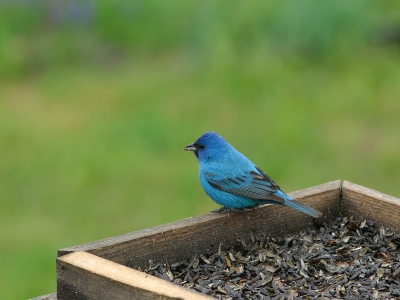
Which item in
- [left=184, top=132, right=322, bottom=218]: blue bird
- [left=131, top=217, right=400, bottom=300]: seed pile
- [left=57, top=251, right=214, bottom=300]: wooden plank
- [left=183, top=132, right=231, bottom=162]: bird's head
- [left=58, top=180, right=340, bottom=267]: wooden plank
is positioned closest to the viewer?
[left=57, top=251, right=214, bottom=300]: wooden plank

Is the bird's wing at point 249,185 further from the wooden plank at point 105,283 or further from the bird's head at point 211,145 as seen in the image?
the wooden plank at point 105,283

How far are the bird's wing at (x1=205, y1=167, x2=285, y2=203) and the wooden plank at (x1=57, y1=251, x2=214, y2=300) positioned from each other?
3.61 feet

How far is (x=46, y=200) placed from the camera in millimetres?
6504

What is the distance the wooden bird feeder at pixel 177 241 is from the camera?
281 cm

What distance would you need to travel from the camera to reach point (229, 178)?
13.4 feet

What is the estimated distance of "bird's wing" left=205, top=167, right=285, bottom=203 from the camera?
388 centimetres

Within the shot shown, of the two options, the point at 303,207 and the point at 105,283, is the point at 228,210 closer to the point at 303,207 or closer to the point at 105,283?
the point at 303,207

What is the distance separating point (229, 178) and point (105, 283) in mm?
1362

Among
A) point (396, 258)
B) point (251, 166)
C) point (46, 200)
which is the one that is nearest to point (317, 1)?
point (46, 200)

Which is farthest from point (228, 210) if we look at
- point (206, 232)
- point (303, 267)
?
point (303, 267)

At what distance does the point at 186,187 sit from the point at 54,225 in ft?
3.66

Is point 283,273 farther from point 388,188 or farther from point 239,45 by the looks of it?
point 239,45

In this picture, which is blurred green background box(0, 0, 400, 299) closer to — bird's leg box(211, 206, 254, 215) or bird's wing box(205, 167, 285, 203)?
bird's wing box(205, 167, 285, 203)

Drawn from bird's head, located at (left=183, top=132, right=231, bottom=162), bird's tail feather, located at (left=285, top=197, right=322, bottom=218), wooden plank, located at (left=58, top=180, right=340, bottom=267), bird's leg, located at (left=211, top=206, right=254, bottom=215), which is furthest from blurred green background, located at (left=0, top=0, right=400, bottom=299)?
bird's tail feather, located at (left=285, top=197, right=322, bottom=218)
